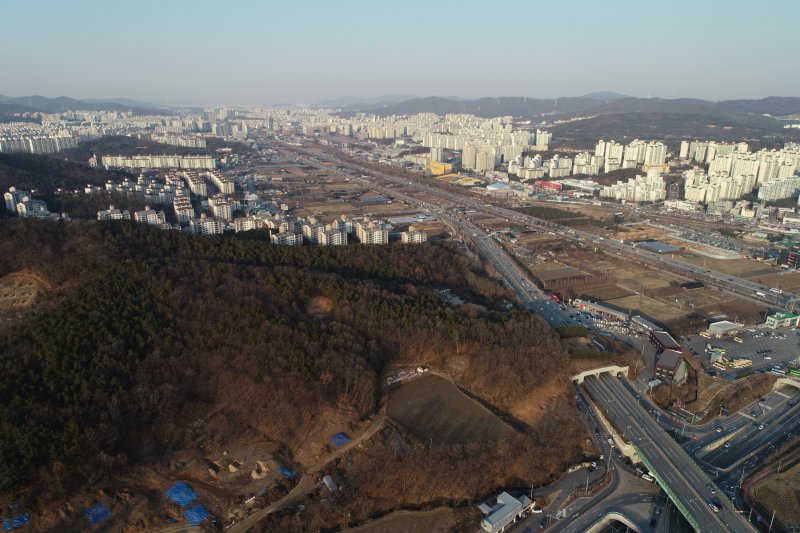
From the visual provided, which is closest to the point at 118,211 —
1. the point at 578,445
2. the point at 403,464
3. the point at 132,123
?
the point at 403,464

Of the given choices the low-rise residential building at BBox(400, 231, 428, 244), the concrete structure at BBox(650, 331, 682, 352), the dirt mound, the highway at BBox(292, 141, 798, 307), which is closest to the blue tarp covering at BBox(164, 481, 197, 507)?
the dirt mound

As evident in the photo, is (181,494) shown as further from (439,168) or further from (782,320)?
(439,168)

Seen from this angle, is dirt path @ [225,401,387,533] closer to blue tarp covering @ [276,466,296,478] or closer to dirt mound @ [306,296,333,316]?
blue tarp covering @ [276,466,296,478]

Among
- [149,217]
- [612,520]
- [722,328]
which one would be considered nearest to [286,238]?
[149,217]

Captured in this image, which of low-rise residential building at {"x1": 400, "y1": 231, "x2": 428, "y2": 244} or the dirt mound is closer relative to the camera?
the dirt mound

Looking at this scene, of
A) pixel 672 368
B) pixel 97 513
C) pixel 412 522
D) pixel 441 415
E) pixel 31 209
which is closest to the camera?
pixel 97 513

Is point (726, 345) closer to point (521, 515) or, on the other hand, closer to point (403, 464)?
point (521, 515)
